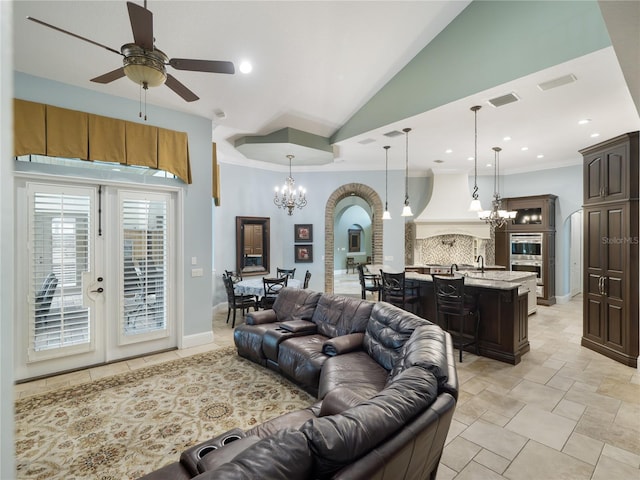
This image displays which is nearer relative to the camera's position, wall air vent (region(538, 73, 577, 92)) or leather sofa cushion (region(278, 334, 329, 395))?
leather sofa cushion (region(278, 334, 329, 395))

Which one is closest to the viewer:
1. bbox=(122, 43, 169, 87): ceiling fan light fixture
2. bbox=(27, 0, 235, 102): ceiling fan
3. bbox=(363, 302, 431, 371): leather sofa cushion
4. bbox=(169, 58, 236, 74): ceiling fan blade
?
bbox=(27, 0, 235, 102): ceiling fan

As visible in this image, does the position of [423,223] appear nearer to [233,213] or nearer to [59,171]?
[233,213]

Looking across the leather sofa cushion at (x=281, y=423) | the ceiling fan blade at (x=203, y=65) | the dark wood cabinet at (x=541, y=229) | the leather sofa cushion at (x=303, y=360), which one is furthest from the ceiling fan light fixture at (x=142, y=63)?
the dark wood cabinet at (x=541, y=229)

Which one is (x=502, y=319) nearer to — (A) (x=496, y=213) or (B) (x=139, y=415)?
(A) (x=496, y=213)

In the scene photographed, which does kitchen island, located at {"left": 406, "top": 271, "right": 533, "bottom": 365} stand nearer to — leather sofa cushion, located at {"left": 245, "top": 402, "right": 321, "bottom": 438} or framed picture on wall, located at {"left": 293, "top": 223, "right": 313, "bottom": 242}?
leather sofa cushion, located at {"left": 245, "top": 402, "right": 321, "bottom": 438}

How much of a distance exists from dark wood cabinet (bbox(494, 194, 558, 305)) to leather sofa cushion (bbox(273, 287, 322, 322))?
6274 millimetres

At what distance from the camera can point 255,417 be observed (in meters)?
2.84

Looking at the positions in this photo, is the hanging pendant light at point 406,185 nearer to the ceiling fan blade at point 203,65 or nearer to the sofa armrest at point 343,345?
the sofa armrest at point 343,345

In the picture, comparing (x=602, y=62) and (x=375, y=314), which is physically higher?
(x=602, y=62)

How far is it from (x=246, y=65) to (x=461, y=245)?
713 cm

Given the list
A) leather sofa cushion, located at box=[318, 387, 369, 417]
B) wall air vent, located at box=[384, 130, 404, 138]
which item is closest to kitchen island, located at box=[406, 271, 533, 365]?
wall air vent, located at box=[384, 130, 404, 138]

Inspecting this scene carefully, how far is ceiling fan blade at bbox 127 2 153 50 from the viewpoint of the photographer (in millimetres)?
1824

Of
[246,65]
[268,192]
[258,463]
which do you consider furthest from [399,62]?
[258,463]

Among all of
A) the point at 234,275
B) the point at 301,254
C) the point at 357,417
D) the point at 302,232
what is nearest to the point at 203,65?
the point at 357,417
